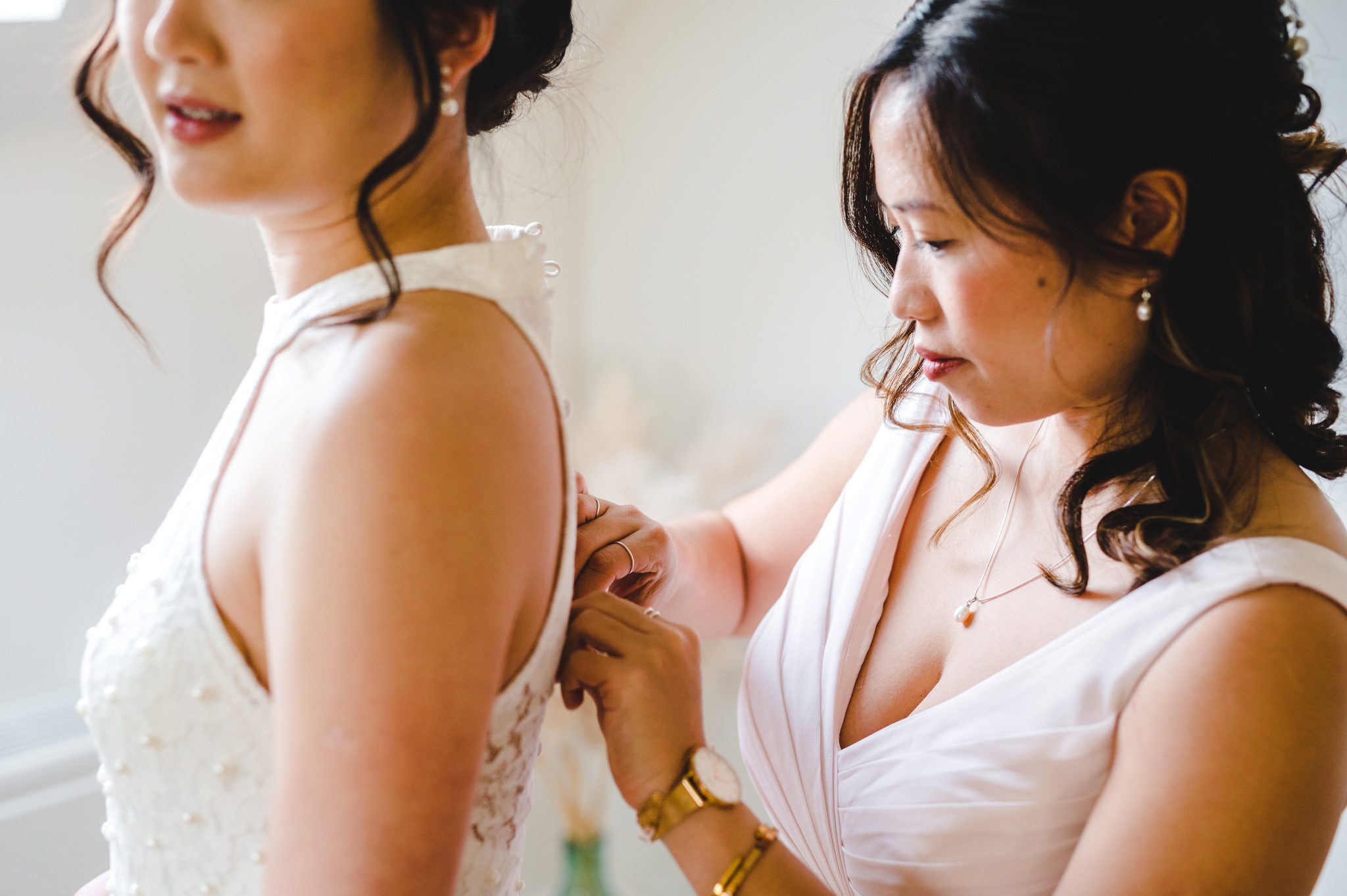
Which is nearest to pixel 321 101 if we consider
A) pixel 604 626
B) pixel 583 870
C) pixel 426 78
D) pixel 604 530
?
pixel 426 78

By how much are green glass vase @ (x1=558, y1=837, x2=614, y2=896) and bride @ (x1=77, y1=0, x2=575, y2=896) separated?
2.82ft

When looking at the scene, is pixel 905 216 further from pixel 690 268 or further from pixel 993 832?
pixel 690 268

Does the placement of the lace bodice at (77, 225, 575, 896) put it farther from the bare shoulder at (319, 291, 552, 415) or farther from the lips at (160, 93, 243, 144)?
the lips at (160, 93, 243, 144)

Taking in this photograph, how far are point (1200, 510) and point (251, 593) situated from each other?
81 centimetres

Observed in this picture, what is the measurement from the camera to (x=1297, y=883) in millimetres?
883

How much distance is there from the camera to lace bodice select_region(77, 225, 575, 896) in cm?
68

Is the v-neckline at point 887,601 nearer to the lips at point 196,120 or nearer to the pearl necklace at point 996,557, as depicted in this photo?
the pearl necklace at point 996,557

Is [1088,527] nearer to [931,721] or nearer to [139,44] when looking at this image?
[931,721]

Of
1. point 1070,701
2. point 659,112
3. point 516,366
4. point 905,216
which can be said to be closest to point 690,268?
point 659,112

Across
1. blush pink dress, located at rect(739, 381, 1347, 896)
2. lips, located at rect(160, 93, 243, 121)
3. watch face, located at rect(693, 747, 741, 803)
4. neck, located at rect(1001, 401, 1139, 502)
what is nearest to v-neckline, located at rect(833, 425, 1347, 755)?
blush pink dress, located at rect(739, 381, 1347, 896)

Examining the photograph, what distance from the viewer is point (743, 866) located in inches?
37.1

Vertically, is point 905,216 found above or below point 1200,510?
above

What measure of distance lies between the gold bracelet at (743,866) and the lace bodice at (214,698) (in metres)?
0.22

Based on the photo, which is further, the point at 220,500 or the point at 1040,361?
the point at 1040,361
